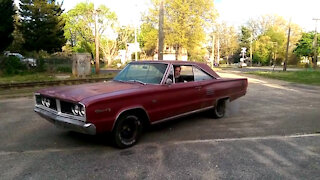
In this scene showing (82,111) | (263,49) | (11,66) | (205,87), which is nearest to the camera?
(82,111)

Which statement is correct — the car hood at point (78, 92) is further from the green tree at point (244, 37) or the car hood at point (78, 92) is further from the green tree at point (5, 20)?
the green tree at point (244, 37)

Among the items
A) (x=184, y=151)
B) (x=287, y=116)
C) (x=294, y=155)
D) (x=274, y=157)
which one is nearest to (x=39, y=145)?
(x=184, y=151)

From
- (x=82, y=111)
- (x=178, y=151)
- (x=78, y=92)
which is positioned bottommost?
(x=178, y=151)

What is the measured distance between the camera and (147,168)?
3.87 meters

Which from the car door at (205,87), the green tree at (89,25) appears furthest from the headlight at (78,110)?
the green tree at (89,25)

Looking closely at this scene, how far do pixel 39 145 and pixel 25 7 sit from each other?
28.7 m

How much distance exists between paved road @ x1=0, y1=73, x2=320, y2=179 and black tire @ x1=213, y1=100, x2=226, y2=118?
21 cm

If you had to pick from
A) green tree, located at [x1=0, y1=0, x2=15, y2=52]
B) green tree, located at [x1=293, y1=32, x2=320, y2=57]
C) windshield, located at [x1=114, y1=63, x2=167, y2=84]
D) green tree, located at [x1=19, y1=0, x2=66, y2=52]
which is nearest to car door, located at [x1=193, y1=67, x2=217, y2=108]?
windshield, located at [x1=114, y1=63, x2=167, y2=84]

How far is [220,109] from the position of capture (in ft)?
23.3

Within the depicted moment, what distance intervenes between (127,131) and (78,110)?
1011 mm

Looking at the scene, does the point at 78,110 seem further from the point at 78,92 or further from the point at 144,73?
the point at 144,73

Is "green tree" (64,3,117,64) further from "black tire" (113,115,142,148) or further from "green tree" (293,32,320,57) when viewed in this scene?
"black tire" (113,115,142,148)

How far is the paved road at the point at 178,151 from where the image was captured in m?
3.73

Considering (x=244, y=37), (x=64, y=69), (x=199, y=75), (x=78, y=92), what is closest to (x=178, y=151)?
(x=78, y=92)
